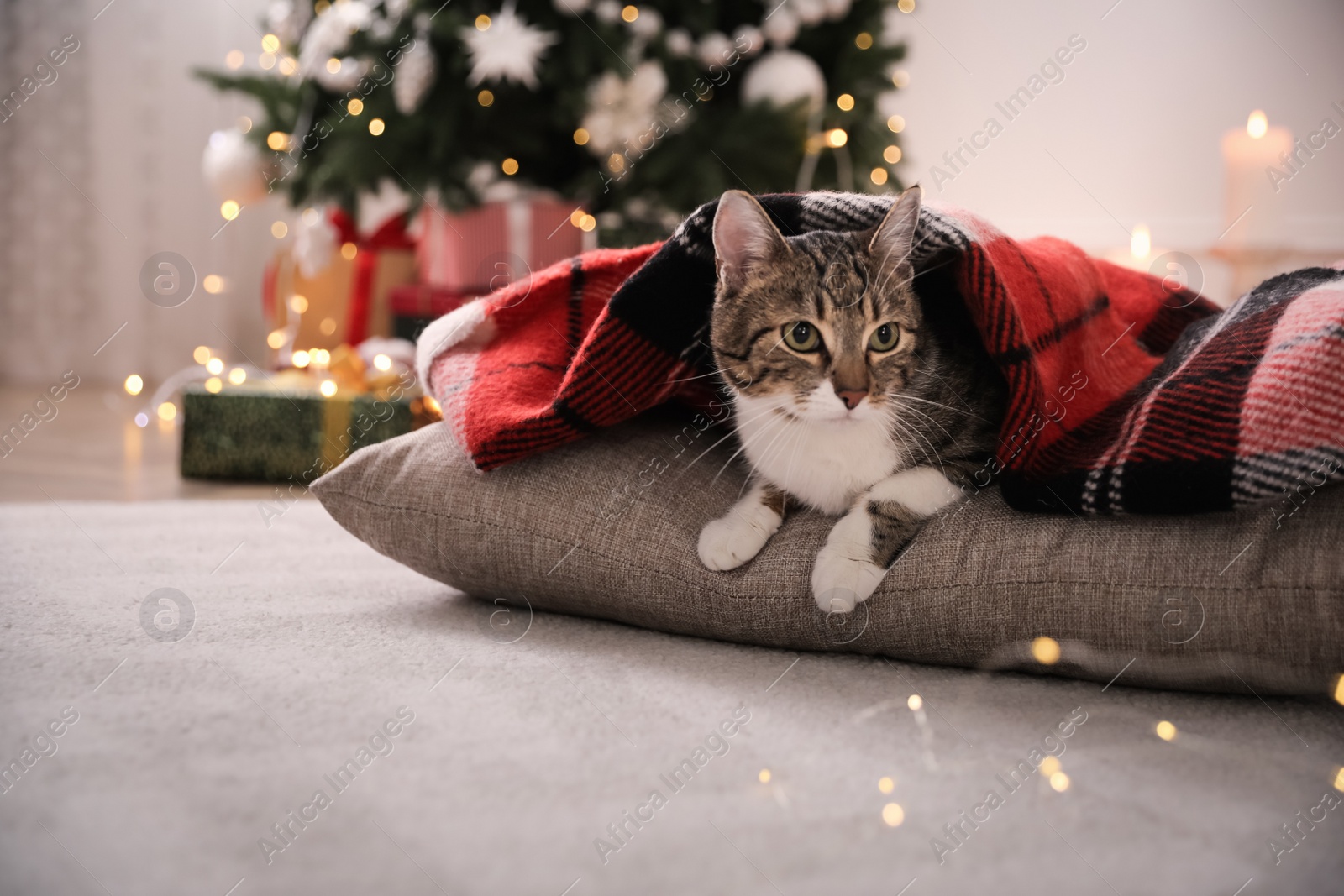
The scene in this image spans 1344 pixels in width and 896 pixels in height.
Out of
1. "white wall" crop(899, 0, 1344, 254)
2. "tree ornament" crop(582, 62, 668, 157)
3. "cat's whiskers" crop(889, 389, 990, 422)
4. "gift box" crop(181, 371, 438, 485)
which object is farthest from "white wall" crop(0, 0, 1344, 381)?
"cat's whiskers" crop(889, 389, 990, 422)

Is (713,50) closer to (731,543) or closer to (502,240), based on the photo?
(502,240)

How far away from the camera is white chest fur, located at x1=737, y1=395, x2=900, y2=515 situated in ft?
3.03

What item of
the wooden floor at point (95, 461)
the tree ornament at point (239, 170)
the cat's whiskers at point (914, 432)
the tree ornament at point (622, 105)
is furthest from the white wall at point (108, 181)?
the cat's whiskers at point (914, 432)

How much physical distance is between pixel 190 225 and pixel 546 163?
1975 mm

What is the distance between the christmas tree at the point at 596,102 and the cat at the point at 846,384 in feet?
3.32

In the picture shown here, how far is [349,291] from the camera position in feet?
8.25

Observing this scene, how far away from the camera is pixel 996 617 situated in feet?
2.72

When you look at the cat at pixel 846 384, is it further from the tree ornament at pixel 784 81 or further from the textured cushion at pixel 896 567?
the tree ornament at pixel 784 81

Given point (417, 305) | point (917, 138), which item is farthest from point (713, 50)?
point (917, 138)

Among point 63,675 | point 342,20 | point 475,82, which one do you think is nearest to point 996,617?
point 63,675

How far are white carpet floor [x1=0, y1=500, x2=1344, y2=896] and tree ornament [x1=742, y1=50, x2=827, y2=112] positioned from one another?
1.36 m

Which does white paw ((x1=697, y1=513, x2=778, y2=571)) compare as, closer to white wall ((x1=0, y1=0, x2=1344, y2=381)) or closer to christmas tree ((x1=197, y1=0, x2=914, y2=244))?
christmas tree ((x1=197, y1=0, x2=914, y2=244))

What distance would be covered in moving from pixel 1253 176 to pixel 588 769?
2.12 m

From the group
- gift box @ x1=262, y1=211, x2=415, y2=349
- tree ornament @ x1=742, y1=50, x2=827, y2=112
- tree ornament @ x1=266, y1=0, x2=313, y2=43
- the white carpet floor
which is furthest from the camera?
gift box @ x1=262, y1=211, x2=415, y2=349
